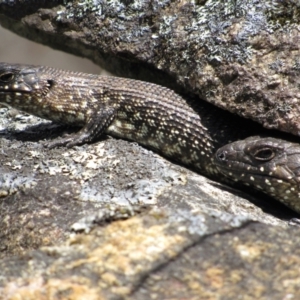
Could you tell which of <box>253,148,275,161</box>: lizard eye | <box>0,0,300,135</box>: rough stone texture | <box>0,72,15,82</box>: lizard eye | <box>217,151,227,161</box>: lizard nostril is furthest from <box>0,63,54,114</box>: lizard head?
<box>253,148,275,161</box>: lizard eye

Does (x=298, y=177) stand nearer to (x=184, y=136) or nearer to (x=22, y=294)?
(x=184, y=136)

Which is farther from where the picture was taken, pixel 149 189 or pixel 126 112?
pixel 126 112

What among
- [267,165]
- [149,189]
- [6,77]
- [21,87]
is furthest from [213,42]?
[6,77]

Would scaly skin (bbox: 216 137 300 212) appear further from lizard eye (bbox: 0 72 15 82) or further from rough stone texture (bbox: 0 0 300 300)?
lizard eye (bbox: 0 72 15 82)

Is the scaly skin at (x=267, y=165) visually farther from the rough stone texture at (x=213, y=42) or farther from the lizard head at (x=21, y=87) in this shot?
the lizard head at (x=21, y=87)

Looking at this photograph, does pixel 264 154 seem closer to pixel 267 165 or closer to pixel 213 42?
pixel 267 165
